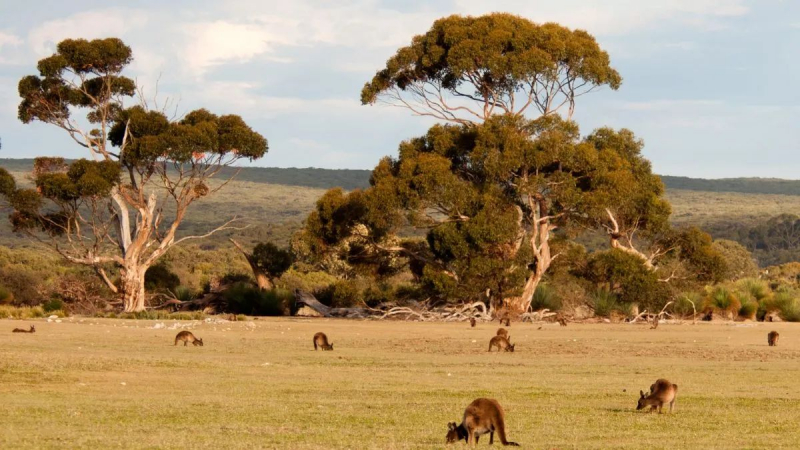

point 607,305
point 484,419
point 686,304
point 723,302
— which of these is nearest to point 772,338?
point 607,305

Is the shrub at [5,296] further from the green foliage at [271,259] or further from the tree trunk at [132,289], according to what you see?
the green foliage at [271,259]

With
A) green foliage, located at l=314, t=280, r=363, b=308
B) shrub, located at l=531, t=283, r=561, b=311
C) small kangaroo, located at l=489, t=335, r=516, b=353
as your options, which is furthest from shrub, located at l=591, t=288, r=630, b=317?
small kangaroo, located at l=489, t=335, r=516, b=353

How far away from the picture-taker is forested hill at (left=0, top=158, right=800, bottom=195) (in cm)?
16100

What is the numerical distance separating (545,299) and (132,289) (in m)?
16.6

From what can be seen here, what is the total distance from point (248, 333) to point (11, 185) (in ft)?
52.7

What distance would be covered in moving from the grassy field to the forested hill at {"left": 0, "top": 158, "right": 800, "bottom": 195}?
126m

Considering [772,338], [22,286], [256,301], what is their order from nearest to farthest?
[772,338] < [256,301] < [22,286]

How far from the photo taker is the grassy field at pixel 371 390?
40.8ft

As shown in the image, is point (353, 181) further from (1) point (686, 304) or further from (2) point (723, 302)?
(1) point (686, 304)

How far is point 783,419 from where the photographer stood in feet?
46.8

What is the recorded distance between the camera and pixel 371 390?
17516 millimetres

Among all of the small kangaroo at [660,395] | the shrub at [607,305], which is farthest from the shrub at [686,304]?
the small kangaroo at [660,395]

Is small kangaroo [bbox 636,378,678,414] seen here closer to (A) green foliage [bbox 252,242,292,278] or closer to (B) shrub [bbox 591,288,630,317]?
(B) shrub [bbox 591,288,630,317]

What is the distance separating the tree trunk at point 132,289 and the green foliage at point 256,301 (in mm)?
4200
